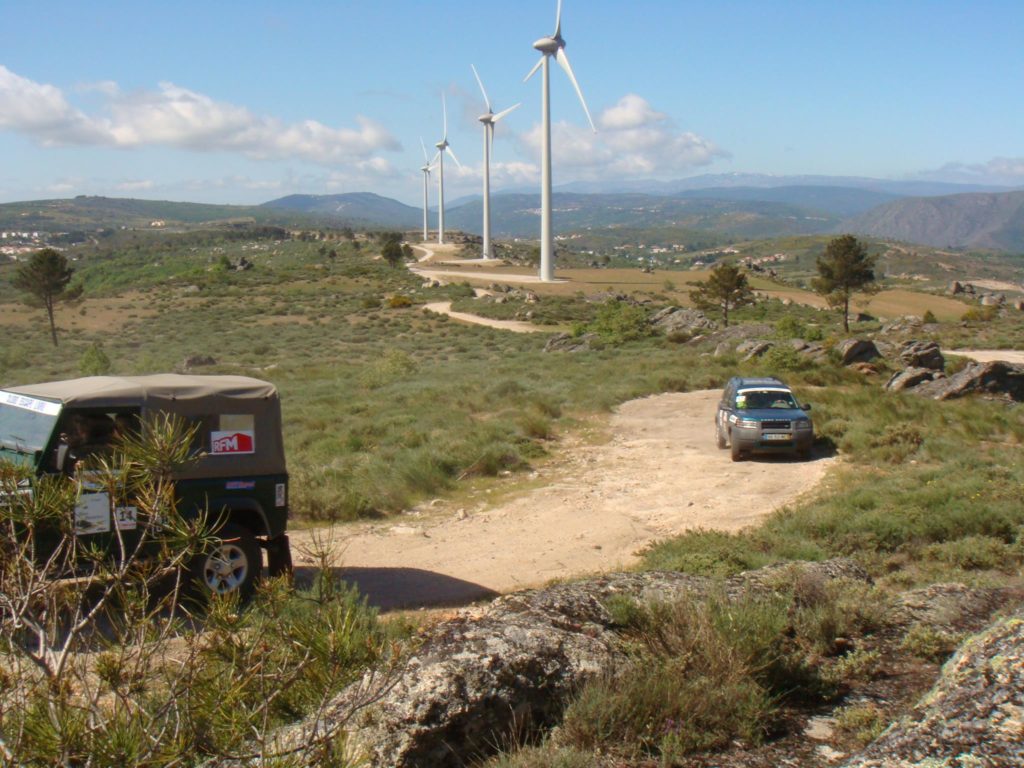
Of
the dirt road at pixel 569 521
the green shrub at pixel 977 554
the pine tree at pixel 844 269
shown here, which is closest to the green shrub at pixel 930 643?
the green shrub at pixel 977 554

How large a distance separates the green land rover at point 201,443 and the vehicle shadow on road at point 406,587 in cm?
109

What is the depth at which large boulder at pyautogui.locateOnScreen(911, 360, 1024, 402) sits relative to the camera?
87.5ft

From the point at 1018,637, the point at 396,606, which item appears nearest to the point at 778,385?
the point at 396,606

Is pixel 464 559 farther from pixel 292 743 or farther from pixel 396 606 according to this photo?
pixel 292 743

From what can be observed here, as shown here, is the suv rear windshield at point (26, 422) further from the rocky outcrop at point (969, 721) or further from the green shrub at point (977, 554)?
the green shrub at point (977, 554)

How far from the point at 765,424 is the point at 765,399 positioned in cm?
133

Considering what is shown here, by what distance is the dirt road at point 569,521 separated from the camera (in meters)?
11.2

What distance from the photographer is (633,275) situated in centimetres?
10688

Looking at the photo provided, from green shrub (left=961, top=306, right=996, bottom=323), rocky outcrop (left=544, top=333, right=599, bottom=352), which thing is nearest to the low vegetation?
rocky outcrop (left=544, top=333, right=599, bottom=352)

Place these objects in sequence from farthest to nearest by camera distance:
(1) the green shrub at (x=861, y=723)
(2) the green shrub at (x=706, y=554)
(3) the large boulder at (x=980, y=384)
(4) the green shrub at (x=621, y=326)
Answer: (4) the green shrub at (x=621, y=326), (3) the large boulder at (x=980, y=384), (2) the green shrub at (x=706, y=554), (1) the green shrub at (x=861, y=723)

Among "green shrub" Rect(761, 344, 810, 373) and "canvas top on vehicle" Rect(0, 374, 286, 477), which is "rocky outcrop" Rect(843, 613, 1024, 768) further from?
"green shrub" Rect(761, 344, 810, 373)

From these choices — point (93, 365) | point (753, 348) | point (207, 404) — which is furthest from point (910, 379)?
point (93, 365)

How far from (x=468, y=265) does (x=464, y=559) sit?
100791 mm

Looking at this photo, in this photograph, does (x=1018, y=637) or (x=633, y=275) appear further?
(x=633, y=275)
